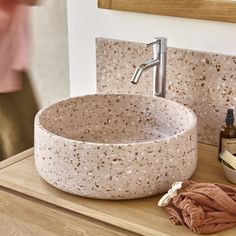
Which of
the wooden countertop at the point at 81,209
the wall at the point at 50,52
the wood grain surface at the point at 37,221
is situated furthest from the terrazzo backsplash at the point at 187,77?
the wood grain surface at the point at 37,221

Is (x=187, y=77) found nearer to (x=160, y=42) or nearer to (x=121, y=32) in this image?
(x=160, y=42)

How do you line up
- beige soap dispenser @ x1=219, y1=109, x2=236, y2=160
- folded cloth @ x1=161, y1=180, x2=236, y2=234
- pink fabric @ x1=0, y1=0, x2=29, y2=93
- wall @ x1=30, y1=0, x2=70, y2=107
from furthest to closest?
wall @ x1=30, y1=0, x2=70, y2=107 < pink fabric @ x1=0, y1=0, x2=29, y2=93 < beige soap dispenser @ x1=219, y1=109, x2=236, y2=160 < folded cloth @ x1=161, y1=180, x2=236, y2=234

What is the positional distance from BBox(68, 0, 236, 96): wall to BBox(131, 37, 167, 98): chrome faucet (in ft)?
0.26

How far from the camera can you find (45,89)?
1.91 metres

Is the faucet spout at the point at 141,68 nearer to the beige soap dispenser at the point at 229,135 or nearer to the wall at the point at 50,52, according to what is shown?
the beige soap dispenser at the point at 229,135

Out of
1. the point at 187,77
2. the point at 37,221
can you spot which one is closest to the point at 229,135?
the point at 187,77

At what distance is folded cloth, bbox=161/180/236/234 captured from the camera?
3.43ft

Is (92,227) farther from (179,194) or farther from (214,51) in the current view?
(214,51)

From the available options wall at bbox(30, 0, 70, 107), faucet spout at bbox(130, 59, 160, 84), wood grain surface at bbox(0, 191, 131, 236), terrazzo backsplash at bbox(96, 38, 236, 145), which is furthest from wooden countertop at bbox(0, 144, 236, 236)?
wall at bbox(30, 0, 70, 107)

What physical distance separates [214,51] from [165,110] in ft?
0.64

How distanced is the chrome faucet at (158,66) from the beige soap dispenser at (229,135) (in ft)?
0.66

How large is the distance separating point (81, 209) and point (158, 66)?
17.4 inches

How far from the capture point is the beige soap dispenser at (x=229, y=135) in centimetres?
129

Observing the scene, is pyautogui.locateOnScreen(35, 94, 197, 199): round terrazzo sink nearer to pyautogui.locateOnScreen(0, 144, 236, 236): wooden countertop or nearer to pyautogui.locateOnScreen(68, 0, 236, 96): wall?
pyautogui.locateOnScreen(0, 144, 236, 236): wooden countertop
